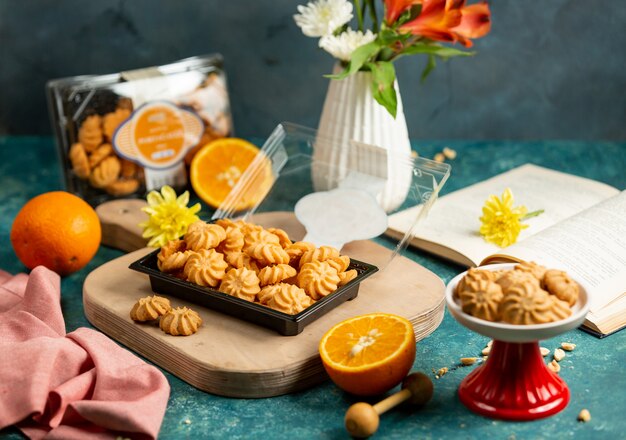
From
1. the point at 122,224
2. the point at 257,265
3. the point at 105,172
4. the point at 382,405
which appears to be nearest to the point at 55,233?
the point at 122,224

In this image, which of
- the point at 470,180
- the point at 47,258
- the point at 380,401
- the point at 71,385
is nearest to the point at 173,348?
the point at 71,385

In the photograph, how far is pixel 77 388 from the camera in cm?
108

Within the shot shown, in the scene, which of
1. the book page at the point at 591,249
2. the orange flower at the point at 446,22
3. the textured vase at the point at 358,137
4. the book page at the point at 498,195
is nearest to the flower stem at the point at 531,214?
the book page at the point at 498,195

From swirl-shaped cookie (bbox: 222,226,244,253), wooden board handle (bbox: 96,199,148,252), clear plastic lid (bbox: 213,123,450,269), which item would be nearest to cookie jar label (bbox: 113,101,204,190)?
wooden board handle (bbox: 96,199,148,252)

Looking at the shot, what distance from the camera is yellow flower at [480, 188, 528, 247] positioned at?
1491 millimetres

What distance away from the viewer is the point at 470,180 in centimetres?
187

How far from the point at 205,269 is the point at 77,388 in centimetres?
28

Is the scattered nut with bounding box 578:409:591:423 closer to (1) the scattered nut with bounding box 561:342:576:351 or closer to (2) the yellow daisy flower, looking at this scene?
(1) the scattered nut with bounding box 561:342:576:351

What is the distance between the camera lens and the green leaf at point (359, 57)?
149 centimetres

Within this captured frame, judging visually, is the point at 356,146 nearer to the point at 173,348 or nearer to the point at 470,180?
the point at 470,180

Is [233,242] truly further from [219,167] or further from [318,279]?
[219,167]

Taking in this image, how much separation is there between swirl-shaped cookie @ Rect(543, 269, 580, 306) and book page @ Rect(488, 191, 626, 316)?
27 cm

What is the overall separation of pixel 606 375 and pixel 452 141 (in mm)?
1030

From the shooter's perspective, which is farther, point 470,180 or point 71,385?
point 470,180
